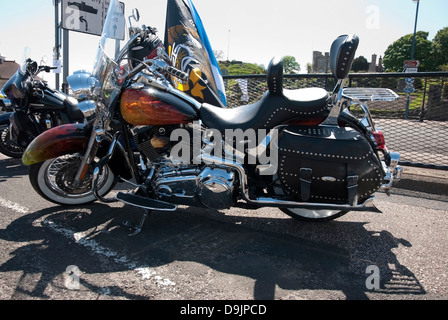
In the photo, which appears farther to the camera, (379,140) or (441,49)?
(441,49)

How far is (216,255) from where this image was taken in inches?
101

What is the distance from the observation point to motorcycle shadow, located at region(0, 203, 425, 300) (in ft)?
7.10

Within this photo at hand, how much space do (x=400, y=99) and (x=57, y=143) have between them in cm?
521

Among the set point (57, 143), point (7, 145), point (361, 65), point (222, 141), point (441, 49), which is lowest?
point (7, 145)

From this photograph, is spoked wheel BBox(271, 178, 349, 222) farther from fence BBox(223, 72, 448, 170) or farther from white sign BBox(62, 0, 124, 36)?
white sign BBox(62, 0, 124, 36)

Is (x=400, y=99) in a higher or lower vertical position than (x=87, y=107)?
higher

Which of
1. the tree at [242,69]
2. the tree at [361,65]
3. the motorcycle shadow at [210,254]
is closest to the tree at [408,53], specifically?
the tree at [361,65]

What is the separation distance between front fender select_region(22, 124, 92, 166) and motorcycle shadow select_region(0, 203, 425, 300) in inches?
23.2

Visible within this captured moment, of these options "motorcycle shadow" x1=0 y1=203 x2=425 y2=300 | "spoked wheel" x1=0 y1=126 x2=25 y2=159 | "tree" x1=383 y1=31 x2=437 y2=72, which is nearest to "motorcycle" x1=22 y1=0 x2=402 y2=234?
"motorcycle shadow" x1=0 y1=203 x2=425 y2=300

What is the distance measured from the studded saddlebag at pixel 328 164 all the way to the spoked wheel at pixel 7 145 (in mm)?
4796

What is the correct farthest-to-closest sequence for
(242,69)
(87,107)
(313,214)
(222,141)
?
(242,69) < (313,214) < (87,107) < (222,141)

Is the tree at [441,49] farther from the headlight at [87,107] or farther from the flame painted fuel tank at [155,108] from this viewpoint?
the headlight at [87,107]

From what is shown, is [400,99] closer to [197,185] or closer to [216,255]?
[197,185]

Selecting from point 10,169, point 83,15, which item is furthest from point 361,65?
point 10,169
